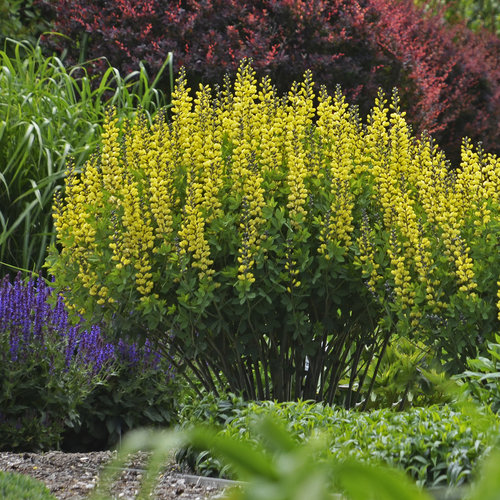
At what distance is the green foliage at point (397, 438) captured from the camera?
10.4 feet

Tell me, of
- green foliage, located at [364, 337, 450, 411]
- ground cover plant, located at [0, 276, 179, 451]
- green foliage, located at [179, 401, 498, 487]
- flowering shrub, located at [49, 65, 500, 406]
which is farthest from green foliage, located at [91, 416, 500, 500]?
green foliage, located at [364, 337, 450, 411]

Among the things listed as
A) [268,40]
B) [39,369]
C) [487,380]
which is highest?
[268,40]

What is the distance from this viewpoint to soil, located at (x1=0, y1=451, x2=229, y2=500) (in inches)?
152

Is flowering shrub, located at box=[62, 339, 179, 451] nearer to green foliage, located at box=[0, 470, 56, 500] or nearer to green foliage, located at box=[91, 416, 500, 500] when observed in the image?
green foliage, located at box=[0, 470, 56, 500]

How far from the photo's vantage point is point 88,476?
4344 mm

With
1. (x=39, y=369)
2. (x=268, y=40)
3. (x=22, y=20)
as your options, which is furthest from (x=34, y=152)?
(x=22, y=20)

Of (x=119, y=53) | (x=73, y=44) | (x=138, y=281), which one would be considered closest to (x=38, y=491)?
(x=138, y=281)

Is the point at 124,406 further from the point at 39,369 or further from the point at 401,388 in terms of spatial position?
the point at 401,388

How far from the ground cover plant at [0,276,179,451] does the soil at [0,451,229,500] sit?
26 centimetres

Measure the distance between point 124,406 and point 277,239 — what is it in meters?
1.89

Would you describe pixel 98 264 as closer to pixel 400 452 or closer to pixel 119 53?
pixel 400 452

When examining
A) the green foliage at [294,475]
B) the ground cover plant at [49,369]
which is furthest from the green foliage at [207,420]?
the green foliage at [294,475]

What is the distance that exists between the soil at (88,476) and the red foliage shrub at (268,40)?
5.18m

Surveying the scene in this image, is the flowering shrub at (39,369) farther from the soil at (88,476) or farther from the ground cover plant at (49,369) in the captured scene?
the soil at (88,476)
